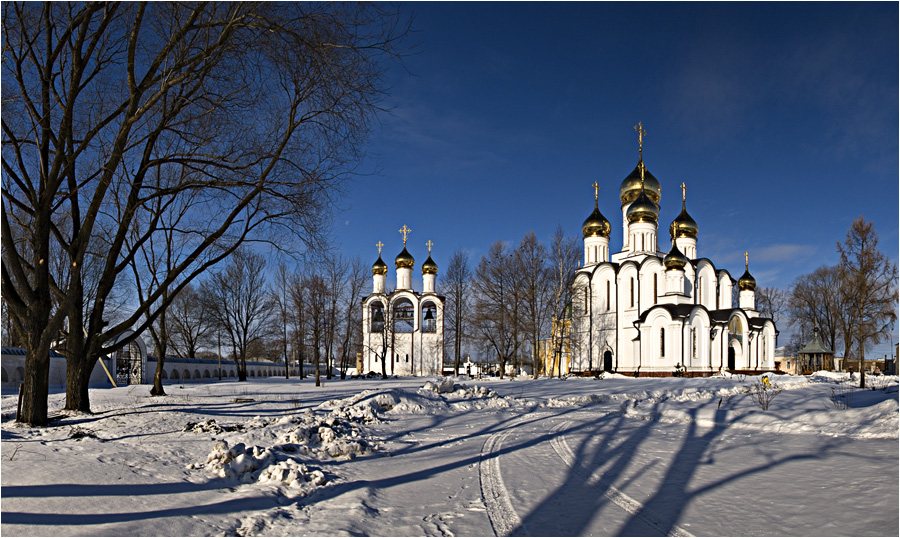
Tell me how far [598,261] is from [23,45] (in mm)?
44098

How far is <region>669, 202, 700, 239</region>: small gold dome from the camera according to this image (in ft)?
166

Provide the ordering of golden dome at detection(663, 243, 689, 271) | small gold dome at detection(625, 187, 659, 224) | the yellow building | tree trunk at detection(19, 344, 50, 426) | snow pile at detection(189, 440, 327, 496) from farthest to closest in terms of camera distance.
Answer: small gold dome at detection(625, 187, 659, 224), golden dome at detection(663, 243, 689, 271), the yellow building, tree trunk at detection(19, 344, 50, 426), snow pile at detection(189, 440, 327, 496)

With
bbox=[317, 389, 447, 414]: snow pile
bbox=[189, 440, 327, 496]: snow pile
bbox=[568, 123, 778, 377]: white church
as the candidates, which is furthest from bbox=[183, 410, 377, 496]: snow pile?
bbox=[568, 123, 778, 377]: white church

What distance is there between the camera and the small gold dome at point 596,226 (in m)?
50.1

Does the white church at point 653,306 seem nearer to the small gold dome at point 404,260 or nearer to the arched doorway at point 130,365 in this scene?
the small gold dome at point 404,260

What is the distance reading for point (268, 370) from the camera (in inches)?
2226

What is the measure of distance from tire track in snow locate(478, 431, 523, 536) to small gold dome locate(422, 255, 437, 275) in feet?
141

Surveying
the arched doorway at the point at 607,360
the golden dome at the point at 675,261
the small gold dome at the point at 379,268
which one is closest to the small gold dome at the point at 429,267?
the small gold dome at the point at 379,268

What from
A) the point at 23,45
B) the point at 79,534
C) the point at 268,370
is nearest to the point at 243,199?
the point at 23,45

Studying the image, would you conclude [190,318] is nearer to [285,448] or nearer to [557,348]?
[557,348]

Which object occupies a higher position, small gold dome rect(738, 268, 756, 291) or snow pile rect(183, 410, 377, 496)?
small gold dome rect(738, 268, 756, 291)

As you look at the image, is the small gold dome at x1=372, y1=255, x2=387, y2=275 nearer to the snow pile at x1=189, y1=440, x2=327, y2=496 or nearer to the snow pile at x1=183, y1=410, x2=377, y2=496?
the snow pile at x1=183, y1=410, x2=377, y2=496

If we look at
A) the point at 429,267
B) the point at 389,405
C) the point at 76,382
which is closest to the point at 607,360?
the point at 429,267

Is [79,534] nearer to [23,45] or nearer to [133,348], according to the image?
[23,45]
